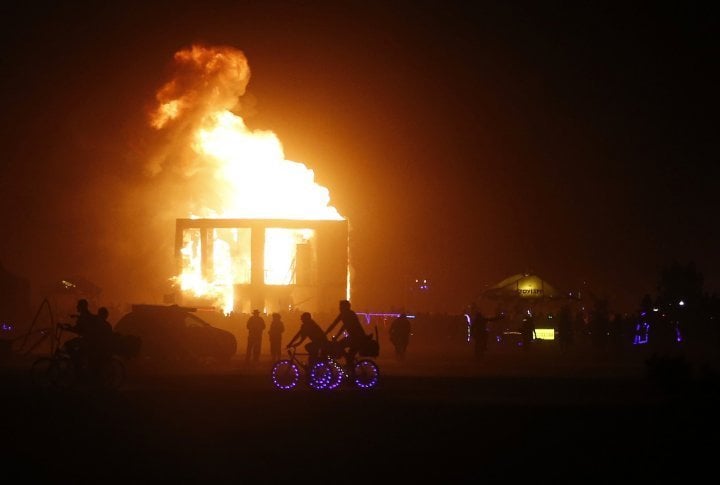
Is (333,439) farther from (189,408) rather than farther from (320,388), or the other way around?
(320,388)

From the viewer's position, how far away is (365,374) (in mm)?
19922

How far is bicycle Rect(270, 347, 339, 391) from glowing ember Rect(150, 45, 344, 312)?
125 ft

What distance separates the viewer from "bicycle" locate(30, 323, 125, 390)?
19562 millimetres

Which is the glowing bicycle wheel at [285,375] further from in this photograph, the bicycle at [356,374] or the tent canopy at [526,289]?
the tent canopy at [526,289]

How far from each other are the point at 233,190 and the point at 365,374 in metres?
41.8

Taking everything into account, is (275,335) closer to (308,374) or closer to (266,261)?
(308,374)

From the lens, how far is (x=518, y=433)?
13.0 meters

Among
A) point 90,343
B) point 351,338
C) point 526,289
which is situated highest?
point 526,289

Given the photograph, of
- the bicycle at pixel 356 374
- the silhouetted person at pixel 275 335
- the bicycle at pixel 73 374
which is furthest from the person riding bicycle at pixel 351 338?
the silhouetted person at pixel 275 335

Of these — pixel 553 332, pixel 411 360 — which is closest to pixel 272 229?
pixel 553 332

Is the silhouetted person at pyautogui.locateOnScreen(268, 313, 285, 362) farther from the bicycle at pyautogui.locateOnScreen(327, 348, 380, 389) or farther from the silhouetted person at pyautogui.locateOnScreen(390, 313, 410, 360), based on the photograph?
the bicycle at pyautogui.locateOnScreen(327, 348, 380, 389)

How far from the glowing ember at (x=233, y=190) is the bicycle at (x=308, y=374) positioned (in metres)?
38.2

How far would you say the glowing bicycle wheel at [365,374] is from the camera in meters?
19.8

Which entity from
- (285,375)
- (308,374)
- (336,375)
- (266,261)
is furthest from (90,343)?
(266,261)
